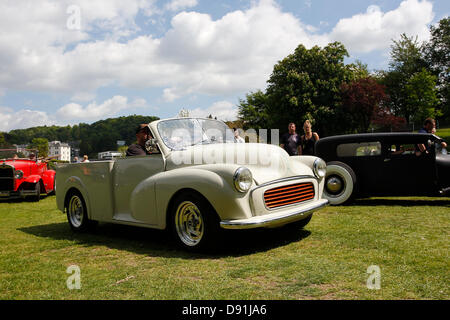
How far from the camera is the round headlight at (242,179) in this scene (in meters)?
4.19

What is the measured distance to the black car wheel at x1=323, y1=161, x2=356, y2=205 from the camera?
7773mm

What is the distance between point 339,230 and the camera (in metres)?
5.43

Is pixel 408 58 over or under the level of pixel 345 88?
over

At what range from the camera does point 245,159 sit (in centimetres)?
477

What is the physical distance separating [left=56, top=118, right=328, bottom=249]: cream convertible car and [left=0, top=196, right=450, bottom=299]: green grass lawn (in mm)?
377

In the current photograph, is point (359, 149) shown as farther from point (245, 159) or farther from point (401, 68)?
point (401, 68)

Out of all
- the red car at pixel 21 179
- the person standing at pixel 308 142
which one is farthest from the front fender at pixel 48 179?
the person standing at pixel 308 142

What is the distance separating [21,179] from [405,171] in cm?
1167

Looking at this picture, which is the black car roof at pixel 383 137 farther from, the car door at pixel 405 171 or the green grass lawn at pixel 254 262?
the green grass lawn at pixel 254 262
